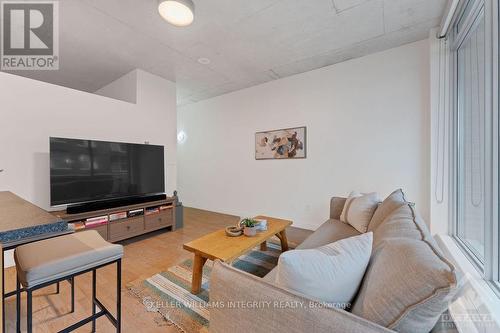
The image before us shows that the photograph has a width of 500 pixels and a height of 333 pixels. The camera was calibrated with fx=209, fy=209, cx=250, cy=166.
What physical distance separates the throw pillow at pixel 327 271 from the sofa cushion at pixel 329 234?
2.89ft

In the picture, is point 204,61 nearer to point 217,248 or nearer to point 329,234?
point 217,248

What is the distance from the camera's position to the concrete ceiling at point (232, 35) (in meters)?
2.10

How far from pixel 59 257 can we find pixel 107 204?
6.53 ft

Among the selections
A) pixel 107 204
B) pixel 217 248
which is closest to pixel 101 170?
pixel 107 204

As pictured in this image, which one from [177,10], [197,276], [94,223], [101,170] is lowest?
[197,276]

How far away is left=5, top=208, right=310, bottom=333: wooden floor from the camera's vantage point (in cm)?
146

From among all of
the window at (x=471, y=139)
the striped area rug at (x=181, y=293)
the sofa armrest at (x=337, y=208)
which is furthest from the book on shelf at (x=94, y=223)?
the window at (x=471, y=139)

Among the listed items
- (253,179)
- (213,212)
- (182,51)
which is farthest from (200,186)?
(182,51)

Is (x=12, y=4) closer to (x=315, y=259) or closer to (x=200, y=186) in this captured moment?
(x=315, y=259)

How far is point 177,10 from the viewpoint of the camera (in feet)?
6.39

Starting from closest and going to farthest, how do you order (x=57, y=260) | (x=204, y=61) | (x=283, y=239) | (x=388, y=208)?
(x=57, y=260)
(x=388, y=208)
(x=283, y=239)
(x=204, y=61)

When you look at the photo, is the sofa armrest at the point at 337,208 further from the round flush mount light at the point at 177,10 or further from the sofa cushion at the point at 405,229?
the round flush mount light at the point at 177,10

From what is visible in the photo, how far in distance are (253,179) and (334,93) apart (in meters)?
2.09

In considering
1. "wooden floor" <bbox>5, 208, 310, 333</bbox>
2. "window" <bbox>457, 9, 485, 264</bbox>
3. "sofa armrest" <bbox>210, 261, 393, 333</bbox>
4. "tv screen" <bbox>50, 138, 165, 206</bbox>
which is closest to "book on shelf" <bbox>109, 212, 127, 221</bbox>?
"tv screen" <bbox>50, 138, 165, 206</bbox>
